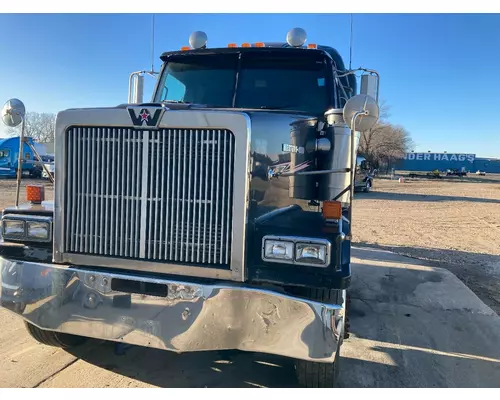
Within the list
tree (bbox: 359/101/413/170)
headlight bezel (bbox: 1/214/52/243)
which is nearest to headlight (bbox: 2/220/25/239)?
headlight bezel (bbox: 1/214/52/243)

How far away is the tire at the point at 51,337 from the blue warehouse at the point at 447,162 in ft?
307

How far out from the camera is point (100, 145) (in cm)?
311

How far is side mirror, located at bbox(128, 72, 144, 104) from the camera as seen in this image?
18.6 ft

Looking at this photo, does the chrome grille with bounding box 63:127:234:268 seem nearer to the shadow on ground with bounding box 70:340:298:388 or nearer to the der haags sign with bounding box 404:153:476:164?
the shadow on ground with bounding box 70:340:298:388

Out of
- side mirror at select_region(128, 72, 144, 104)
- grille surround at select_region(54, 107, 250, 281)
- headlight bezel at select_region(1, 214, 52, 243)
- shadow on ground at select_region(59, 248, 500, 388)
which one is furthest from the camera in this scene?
side mirror at select_region(128, 72, 144, 104)

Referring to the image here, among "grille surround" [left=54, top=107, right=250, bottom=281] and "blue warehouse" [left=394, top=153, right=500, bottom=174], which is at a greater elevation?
"blue warehouse" [left=394, top=153, right=500, bottom=174]

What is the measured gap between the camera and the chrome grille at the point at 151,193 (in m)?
2.96

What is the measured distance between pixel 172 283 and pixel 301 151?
1543mm

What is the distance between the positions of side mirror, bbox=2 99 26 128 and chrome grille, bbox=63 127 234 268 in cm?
119

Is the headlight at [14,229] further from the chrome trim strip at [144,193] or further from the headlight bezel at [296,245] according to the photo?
the headlight bezel at [296,245]

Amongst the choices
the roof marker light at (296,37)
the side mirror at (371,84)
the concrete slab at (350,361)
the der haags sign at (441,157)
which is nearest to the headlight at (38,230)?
the concrete slab at (350,361)

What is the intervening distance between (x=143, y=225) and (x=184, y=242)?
316 mm

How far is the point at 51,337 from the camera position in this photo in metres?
3.74

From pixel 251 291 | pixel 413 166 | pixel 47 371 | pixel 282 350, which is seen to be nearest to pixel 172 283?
pixel 251 291
